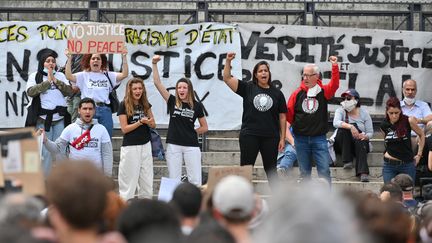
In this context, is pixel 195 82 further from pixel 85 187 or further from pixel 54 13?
pixel 85 187

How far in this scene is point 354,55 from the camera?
14453mm

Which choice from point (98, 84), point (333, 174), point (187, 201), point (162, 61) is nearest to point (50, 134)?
point (98, 84)

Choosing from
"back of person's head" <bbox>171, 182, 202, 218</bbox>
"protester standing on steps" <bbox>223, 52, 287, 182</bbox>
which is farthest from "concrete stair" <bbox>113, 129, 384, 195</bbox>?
"back of person's head" <bbox>171, 182, 202, 218</bbox>

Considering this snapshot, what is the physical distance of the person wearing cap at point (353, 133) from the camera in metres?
12.6

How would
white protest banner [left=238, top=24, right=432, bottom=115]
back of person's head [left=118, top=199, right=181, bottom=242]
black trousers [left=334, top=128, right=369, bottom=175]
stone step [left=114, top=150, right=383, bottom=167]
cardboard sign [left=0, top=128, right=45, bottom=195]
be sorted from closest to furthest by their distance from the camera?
back of person's head [left=118, top=199, right=181, bottom=242], cardboard sign [left=0, top=128, right=45, bottom=195], black trousers [left=334, top=128, right=369, bottom=175], stone step [left=114, top=150, right=383, bottom=167], white protest banner [left=238, top=24, right=432, bottom=115]

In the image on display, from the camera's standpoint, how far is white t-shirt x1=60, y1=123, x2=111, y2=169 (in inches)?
443

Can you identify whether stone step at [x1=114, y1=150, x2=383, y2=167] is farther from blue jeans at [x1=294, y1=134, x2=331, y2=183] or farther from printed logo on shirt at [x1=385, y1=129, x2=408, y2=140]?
blue jeans at [x1=294, y1=134, x2=331, y2=183]

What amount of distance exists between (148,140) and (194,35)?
9.85 feet

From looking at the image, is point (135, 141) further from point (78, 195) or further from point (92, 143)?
point (78, 195)

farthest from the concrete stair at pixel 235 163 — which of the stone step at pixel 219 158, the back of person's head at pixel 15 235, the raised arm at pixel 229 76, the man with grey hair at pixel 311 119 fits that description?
the back of person's head at pixel 15 235

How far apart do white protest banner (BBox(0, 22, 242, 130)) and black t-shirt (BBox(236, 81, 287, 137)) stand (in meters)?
2.86

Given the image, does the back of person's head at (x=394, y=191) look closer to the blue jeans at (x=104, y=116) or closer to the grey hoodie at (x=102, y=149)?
the grey hoodie at (x=102, y=149)

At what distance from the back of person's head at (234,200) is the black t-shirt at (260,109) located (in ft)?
20.6

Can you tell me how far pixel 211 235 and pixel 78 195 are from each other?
61 cm
